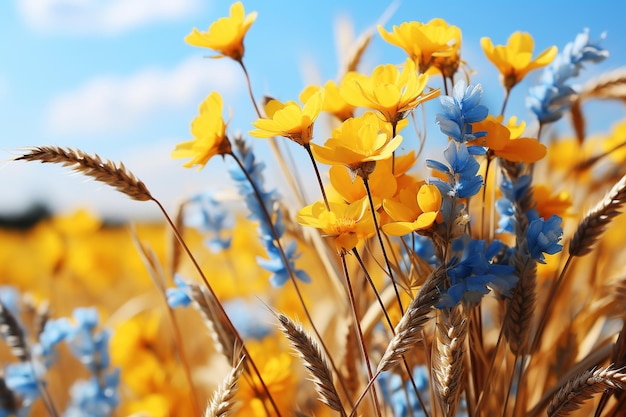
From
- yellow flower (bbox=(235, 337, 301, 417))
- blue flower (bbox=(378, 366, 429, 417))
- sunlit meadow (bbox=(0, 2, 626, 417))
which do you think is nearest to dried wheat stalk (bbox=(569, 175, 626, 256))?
sunlit meadow (bbox=(0, 2, 626, 417))

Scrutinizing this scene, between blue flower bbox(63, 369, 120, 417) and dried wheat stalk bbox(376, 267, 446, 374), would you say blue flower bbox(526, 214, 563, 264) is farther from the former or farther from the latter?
blue flower bbox(63, 369, 120, 417)

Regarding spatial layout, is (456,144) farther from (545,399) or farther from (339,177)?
(545,399)

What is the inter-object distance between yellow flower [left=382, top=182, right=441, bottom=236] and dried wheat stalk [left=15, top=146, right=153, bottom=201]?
262mm

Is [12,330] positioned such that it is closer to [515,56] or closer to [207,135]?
[207,135]

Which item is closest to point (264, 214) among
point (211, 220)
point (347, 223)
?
point (347, 223)

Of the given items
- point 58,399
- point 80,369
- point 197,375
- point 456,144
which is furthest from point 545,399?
point 80,369

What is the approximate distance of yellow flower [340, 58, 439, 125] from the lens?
50cm

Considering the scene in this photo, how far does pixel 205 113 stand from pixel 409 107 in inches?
9.4

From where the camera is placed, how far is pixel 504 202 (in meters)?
0.64

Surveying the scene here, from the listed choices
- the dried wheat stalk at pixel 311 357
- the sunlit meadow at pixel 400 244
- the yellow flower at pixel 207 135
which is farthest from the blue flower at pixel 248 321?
the dried wheat stalk at pixel 311 357

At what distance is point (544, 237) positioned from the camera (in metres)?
0.53

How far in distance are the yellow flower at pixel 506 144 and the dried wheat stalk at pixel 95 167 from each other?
0.34 metres

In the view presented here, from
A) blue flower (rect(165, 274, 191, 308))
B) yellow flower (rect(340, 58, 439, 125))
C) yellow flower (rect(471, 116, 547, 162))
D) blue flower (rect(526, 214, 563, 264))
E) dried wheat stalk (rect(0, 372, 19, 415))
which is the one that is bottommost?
dried wheat stalk (rect(0, 372, 19, 415))

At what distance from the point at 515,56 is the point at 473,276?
1.00 ft
